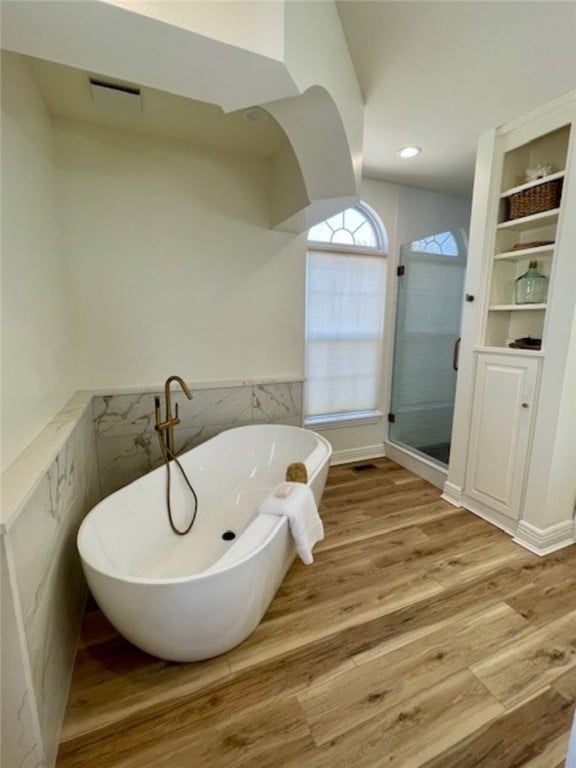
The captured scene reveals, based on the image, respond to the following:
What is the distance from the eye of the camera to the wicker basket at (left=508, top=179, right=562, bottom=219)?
77.4 inches

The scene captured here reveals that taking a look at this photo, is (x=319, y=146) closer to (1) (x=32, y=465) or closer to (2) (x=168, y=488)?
(1) (x=32, y=465)

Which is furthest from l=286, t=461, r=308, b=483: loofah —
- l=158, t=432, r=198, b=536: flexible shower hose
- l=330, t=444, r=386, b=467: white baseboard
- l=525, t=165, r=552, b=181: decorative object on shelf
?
l=525, t=165, r=552, b=181: decorative object on shelf

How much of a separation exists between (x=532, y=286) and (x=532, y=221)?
1.27 ft

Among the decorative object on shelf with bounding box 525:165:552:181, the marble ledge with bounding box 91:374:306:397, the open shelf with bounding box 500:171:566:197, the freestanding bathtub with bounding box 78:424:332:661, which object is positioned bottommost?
the freestanding bathtub with bounding box 78:424:332:661

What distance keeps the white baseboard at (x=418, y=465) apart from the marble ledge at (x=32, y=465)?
8.70 feet

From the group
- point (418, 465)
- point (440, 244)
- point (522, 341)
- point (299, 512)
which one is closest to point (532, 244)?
point (522, 341)

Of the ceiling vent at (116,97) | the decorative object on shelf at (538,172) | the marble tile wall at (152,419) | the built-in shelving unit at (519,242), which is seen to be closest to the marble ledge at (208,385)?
the marble tile wall at (152,419)

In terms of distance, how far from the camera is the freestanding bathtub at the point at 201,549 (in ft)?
3.67

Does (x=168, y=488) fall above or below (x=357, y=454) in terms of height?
above

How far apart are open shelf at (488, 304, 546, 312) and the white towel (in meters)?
1.77

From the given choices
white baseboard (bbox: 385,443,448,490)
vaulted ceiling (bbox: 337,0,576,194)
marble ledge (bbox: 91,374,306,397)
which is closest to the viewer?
vaulted ceiling (bbox: 337,0,576,194)

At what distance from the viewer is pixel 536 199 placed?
2.04 m

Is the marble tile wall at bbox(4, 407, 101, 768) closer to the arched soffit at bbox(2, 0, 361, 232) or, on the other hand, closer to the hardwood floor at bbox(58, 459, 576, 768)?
the hardwood floor at bbox(58, 459, 576, 768)

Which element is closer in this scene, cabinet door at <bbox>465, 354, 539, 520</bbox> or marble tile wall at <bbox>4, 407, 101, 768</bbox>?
marble tile wall at <bbox>4, 407, 101, 768</bbox>
